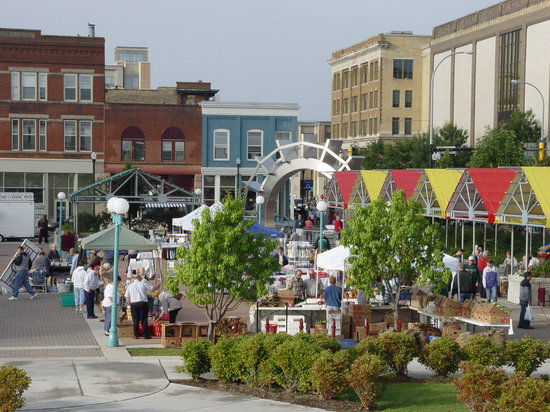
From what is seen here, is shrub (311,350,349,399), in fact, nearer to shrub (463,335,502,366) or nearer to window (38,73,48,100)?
shrub (463,335,502,366)

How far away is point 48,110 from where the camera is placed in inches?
2418

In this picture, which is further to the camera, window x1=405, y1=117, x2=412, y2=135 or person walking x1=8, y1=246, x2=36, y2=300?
window x1=405, y1=117, x2=412, y2=135

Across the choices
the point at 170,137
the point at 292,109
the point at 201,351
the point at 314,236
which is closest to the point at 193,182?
the point at 170,137

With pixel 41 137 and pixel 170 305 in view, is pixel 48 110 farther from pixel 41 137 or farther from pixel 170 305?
pixel 170 305

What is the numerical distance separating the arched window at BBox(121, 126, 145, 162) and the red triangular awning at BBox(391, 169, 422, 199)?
28717 millimetres

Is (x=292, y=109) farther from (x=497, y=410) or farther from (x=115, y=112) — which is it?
(x=497, y=410)

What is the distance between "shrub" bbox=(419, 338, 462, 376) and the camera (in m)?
16.8

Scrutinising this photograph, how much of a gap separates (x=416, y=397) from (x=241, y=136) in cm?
4944

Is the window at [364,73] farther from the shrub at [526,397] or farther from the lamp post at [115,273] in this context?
the shrub at [526,397]

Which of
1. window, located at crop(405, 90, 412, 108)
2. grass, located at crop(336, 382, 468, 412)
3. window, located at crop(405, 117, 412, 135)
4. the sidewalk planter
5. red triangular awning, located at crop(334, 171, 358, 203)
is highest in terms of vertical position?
window, located at crop(405, 90, 412, 108)

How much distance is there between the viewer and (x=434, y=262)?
2111cm

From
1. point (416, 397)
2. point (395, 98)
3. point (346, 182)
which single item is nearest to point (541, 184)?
point (416, 397)

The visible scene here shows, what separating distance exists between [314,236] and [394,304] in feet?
87.4

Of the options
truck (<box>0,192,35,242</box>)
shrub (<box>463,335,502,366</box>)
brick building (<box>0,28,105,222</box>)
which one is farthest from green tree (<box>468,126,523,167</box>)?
shrub (<box>463,335,502,366</box>)
